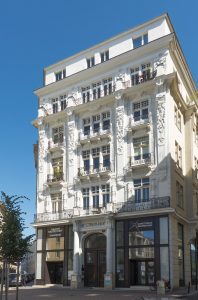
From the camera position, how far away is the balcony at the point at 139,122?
42875mm

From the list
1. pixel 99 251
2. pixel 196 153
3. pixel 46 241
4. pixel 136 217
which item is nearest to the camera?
pixel 136 217

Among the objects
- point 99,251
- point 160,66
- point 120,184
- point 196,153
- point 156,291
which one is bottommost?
point 156,291

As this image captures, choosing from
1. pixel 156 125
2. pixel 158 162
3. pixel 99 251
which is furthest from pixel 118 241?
pixel 156 125

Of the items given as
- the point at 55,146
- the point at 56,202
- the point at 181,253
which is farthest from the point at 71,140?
the point at 181,253

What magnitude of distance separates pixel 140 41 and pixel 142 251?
2132cm

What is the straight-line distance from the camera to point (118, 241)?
137 feet

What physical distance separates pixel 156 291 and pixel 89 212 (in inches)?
440

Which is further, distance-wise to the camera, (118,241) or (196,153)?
(196,153)

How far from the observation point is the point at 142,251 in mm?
39906

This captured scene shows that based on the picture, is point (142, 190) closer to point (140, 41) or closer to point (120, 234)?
point (120, 234)

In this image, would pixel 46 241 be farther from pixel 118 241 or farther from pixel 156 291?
pixel 156 291

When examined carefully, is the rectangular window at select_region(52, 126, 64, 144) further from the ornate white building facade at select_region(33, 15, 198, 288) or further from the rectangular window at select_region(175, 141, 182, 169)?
the rectangular window at select_region(175, 141, 182, 169)

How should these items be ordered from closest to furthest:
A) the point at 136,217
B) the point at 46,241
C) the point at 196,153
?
the point at 136,217 → the point at 46,241 → the point at 196,153

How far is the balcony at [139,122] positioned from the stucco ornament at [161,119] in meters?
1.24
